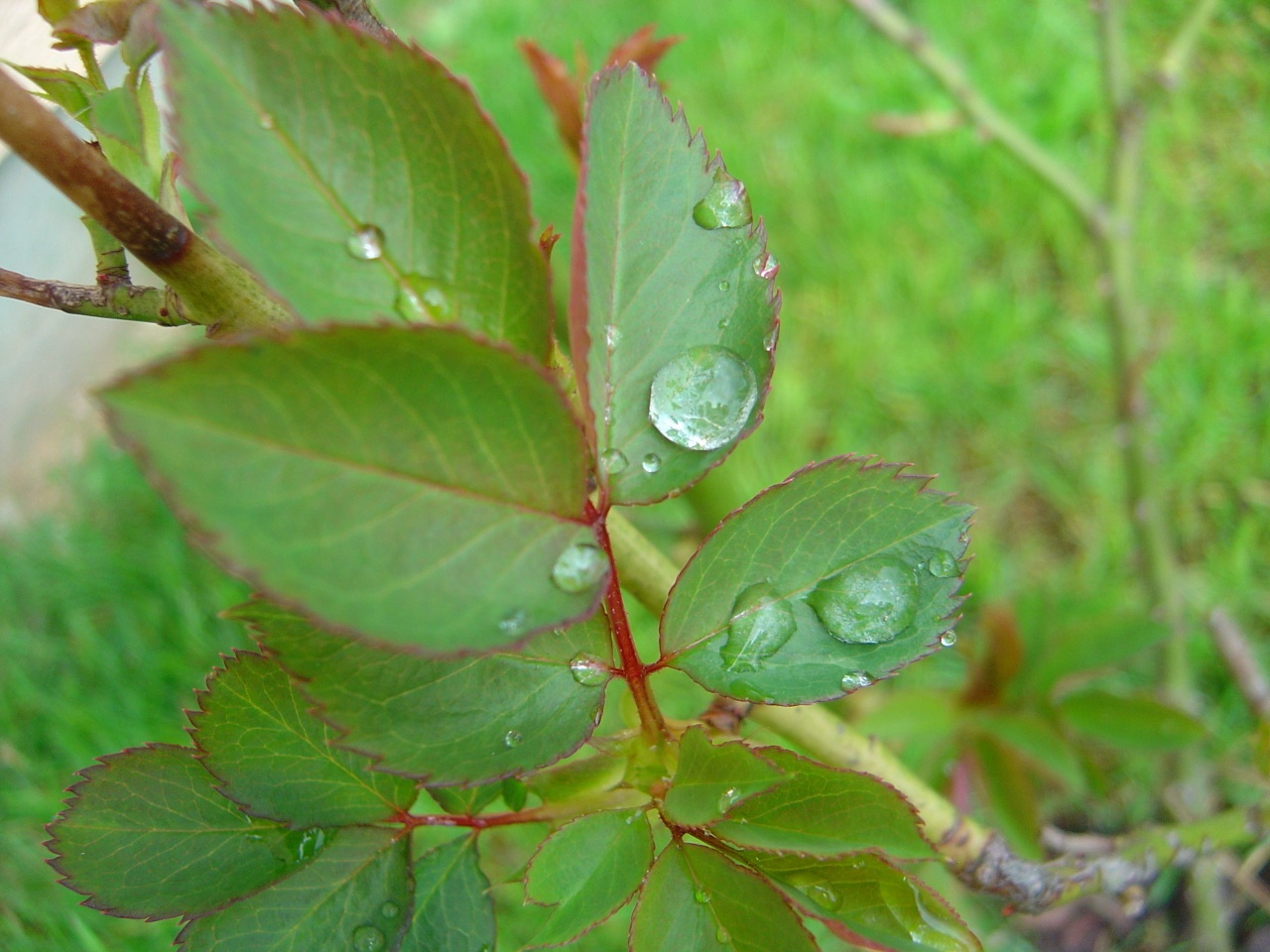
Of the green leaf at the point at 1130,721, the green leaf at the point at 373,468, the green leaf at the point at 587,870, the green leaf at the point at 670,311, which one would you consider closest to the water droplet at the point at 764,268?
the green leaf at the point at 670,311

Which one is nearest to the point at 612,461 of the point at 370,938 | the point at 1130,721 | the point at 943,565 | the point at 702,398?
the point at 702,398

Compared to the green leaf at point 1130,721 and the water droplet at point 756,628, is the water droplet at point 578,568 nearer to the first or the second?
the water droplet at point 756,628

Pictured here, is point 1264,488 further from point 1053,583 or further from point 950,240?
point 950,240

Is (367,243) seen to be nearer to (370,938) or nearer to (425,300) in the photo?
(425,300)

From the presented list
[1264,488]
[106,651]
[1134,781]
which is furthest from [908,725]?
[106,651]

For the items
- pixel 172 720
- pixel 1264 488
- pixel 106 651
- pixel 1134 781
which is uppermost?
pixel 1264 488
